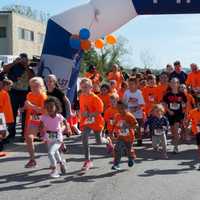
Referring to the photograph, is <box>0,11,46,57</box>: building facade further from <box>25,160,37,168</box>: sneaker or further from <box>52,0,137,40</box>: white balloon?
<box>25,160,37,168</box>: sneaker

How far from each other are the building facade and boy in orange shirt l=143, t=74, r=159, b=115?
163ft

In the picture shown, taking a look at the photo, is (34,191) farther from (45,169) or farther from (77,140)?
(77,140)

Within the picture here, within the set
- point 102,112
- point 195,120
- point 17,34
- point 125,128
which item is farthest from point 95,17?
point 17,34

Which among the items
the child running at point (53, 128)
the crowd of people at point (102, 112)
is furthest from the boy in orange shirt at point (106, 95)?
the child running at point (53, 128)

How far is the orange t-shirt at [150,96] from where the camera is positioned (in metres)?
12.6

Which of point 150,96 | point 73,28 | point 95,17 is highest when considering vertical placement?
point 95,17

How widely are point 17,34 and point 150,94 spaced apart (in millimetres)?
52442

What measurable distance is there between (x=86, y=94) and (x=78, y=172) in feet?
4.36

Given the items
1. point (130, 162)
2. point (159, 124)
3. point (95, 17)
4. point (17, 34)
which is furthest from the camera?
point (17, 34)

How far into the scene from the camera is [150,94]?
1273 cm

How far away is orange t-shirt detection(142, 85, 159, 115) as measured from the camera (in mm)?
12633

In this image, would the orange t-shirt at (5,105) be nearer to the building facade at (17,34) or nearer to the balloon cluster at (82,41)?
the balloon cluster at (82,41)

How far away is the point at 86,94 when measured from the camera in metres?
9.03

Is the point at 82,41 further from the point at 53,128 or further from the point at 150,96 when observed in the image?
the point at 53,128
